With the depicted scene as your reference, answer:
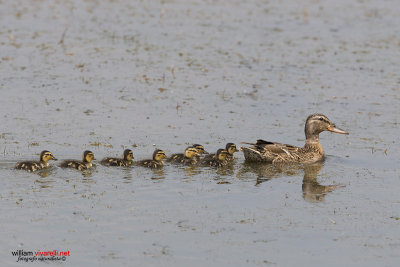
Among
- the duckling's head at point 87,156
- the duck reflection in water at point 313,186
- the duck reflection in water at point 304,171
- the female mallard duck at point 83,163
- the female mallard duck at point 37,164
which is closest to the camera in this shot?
the duck reflection in water at point 313,186

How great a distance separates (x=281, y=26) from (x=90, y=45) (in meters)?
7.55

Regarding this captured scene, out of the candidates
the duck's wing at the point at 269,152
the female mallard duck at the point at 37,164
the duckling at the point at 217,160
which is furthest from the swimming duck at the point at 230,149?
the female mallard duck at the point at 37,164

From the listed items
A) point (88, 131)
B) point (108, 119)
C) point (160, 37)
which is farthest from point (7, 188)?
point (160, 37)

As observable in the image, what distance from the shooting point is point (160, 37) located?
Answer: 25453mm

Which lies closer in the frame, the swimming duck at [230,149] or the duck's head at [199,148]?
the duck's head at [199,148]

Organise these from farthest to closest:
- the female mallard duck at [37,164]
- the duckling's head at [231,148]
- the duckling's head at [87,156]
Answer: the duckling's head at [231,148] → the duckling's head at [87,156] → the female mallard duck at [37,164]

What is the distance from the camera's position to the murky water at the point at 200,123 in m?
9.98

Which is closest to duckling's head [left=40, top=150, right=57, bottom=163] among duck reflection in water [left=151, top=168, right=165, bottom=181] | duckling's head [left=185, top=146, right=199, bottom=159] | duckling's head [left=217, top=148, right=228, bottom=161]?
duck reflection in water [left=151, top=168, right=165, bottom=181]

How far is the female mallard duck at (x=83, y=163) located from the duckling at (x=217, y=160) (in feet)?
6.58

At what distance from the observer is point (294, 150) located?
14797mm

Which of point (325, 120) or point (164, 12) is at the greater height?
point (164, 12)

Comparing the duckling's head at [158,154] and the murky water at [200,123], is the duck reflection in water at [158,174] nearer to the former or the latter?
the murky water at [200,123]

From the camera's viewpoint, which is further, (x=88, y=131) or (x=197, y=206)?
(x=88, y=131)

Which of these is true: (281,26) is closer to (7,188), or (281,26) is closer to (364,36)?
(364,36)
